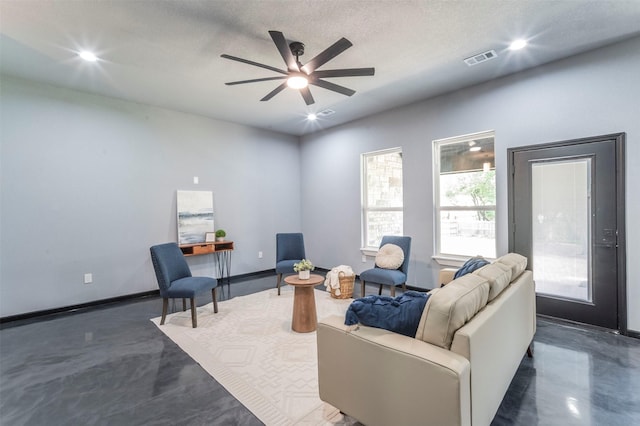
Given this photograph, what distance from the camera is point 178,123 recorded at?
489 centimetres

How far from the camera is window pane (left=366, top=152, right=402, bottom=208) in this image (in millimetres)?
4980

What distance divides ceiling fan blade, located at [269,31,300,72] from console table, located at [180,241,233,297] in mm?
3266

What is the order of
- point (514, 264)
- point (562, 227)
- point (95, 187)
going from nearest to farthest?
point (514, 264)
point (562, 227)
point (95, 187)

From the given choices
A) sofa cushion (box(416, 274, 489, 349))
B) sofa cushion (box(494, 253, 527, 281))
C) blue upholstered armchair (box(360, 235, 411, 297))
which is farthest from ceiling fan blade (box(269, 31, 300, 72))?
blue upholstered armchair (box(360, 235, 411, 297))

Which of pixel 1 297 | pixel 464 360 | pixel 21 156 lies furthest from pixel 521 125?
pixel 1 297

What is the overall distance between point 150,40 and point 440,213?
13.7ft

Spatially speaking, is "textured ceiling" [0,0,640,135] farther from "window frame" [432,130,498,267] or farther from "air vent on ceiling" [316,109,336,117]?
"air vent on ceiling" [316,109,336,117]

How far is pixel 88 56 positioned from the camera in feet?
10.2

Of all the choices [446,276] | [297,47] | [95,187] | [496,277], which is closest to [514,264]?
[496,277]

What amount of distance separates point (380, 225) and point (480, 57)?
290 centimetres

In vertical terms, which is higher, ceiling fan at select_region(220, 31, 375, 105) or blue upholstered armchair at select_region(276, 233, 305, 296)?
ceiling fan at select_region(220, 31, 375, 105)

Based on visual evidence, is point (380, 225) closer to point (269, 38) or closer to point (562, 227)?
point (562, 227)

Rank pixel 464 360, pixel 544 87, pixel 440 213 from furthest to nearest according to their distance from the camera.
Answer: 1. pixel 440 213
2. pixel 544 87
3. pixel 464 360

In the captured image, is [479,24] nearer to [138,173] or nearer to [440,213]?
[440,213]
